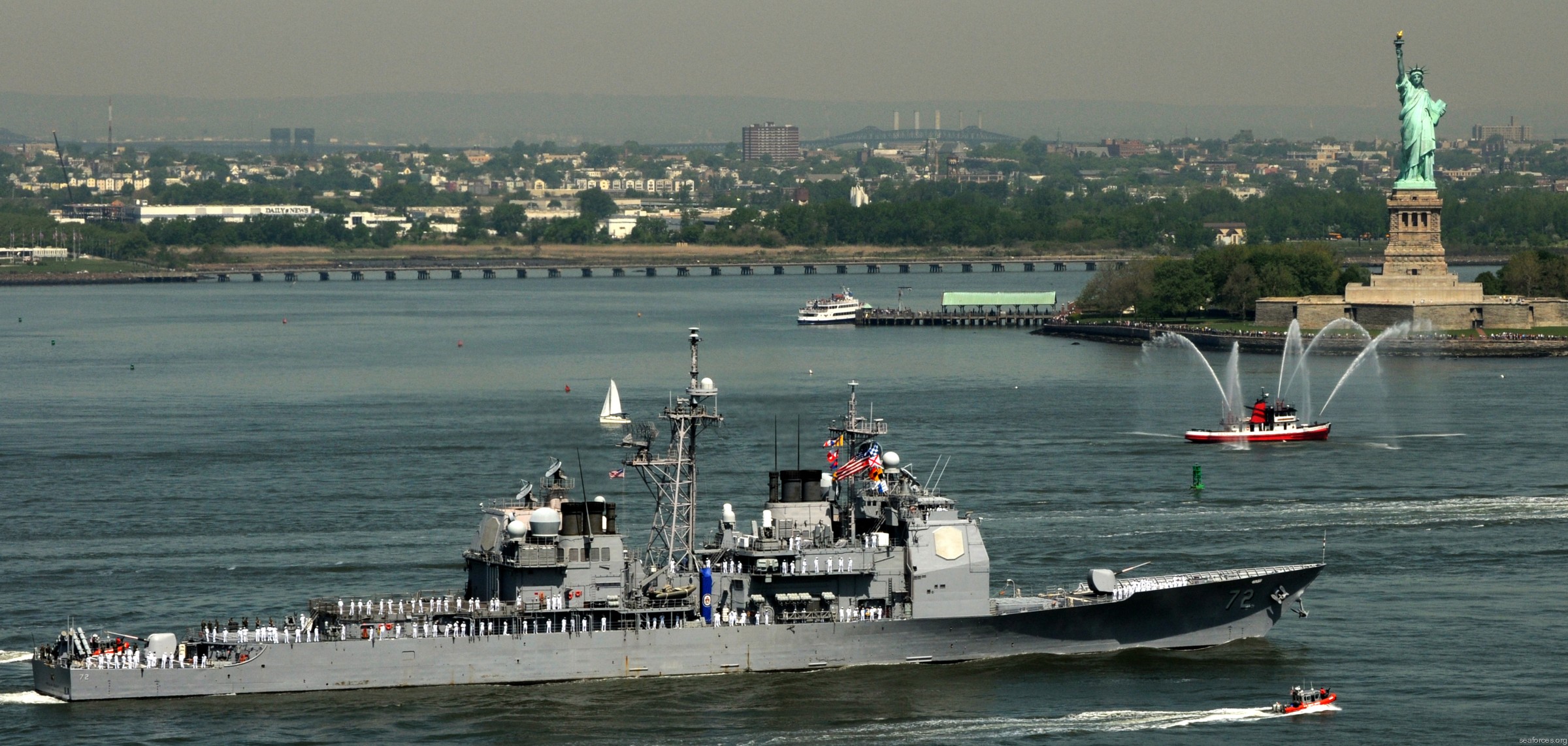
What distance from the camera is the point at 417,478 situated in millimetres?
76125

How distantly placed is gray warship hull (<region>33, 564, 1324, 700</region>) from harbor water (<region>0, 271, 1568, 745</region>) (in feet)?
1.34

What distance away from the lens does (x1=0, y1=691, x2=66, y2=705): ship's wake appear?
45.8 meters

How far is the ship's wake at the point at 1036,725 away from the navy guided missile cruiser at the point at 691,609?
3788 millimetres

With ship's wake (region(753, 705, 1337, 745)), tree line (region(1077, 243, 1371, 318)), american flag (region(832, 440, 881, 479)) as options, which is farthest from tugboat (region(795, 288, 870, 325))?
ship's wake (region(753, 705, 1337, 745))

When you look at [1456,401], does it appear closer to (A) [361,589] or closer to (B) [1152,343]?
(B) [1152,343]

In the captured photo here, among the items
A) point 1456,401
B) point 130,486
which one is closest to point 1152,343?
point 1456,401

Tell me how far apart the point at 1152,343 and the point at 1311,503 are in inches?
2913

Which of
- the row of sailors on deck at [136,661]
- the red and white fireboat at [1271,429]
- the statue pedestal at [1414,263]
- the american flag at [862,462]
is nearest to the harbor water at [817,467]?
the row of sailors on deck at [136,661]

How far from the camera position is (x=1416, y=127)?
14112 centimetres

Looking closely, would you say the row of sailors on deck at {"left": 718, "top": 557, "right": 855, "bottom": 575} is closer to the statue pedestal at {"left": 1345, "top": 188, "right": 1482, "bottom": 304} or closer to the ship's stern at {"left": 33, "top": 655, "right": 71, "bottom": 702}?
the ship's stern at {"left": 33, "top": 655, "right": 71, "bottom": 702}

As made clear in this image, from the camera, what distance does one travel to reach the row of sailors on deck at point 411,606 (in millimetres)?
47344

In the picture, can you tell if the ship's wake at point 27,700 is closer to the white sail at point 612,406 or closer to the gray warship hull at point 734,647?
the gray warship hull at point 734,647

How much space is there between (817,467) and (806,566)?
87.7 ft

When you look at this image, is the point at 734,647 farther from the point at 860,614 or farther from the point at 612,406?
the point at 612,406
